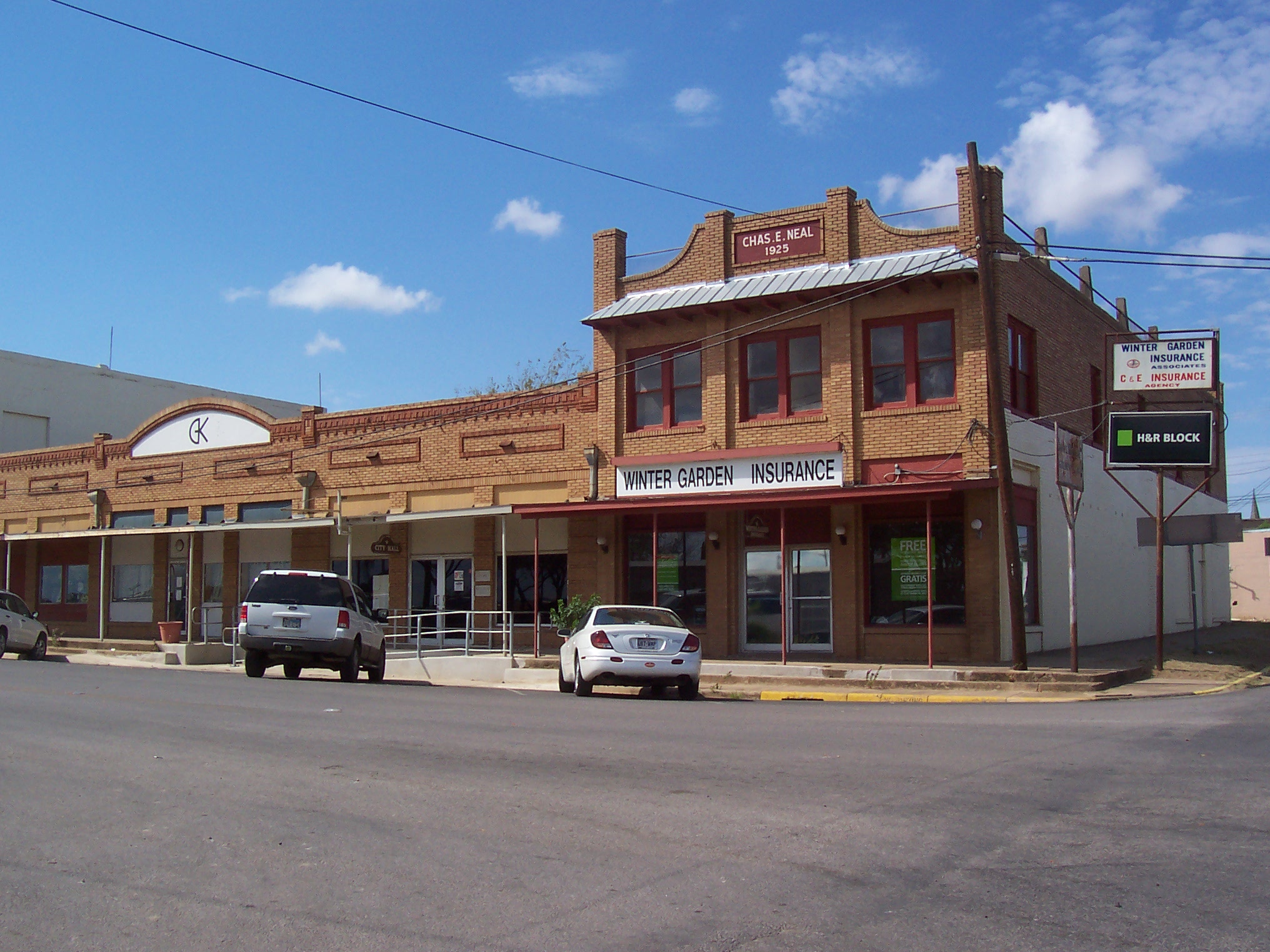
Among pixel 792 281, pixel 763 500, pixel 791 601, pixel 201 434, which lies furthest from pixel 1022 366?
pixel 201 434

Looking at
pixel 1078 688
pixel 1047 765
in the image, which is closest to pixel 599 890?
pixel 1047 765

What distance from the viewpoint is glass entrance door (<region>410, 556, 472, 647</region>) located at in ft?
90.5

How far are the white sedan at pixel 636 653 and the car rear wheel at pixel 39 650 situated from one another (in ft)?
54.4

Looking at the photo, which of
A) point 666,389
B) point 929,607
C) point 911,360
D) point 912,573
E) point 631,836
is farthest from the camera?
point 666,389

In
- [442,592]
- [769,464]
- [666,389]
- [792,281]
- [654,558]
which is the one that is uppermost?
[792,281]

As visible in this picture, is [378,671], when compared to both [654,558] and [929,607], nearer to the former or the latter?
[654,558]

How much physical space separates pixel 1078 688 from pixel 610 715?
8.07 m

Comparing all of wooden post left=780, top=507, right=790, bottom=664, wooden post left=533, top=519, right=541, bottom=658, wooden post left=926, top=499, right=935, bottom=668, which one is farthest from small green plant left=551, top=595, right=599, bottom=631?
wooden post left=926, top=499, right=935, bottom=668

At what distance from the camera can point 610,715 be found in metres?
14.0

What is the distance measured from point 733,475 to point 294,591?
8622 millimetres

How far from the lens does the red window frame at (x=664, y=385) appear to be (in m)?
24.3

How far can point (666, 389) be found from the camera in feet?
80.7

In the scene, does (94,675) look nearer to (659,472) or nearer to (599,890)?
(659,472)

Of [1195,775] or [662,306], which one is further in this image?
[662,306]
